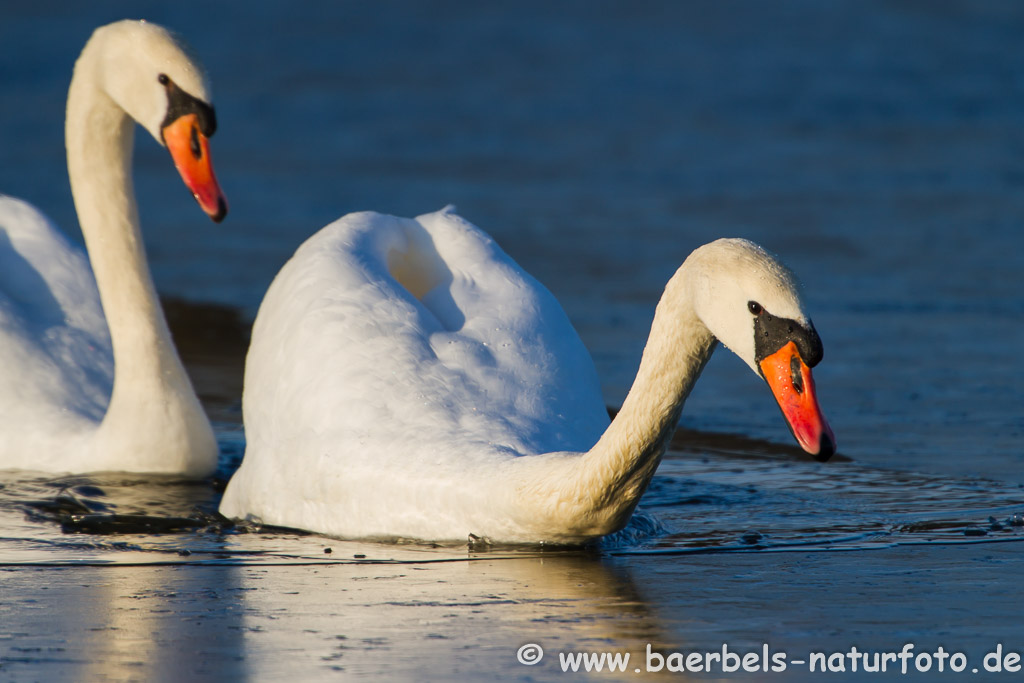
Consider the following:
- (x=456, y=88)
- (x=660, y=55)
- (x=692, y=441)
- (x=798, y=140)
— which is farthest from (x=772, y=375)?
(x=660, y=55)

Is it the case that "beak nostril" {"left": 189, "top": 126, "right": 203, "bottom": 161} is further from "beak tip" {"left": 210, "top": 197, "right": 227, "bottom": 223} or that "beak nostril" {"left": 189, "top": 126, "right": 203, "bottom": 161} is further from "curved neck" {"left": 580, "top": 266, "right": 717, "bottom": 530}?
"curved neck" {"left": 580, "top": 266, "right": 717, "bottom": 530}

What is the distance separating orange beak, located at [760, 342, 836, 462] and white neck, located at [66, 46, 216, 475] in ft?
11.0

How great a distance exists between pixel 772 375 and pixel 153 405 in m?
3.46

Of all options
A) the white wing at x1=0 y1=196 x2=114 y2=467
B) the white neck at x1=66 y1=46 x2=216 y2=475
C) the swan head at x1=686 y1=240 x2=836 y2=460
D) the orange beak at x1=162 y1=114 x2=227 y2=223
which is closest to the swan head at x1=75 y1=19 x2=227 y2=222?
the orange beak at x1=162 y1=114 x2=227 y2=223

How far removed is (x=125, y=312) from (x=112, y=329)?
99 millimetres

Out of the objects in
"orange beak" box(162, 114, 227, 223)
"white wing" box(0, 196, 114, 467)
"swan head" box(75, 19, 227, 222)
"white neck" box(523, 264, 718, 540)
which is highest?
"swan head" box(75, 19, 227, 222)

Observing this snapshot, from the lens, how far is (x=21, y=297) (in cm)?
820

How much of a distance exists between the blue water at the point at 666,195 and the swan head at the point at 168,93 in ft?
4.38

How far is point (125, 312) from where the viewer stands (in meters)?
7.81

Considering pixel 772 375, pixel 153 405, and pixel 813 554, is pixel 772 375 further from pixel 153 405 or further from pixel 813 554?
pixel 153 405

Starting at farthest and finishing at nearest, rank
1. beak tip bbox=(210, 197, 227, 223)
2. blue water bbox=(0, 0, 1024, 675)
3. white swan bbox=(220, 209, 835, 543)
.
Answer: beak tip bbox=(210, 197, 227, 223) → blue water bbox=(0, 0, 1024, 675) → white swan bbox=(220, 209, 835, 543)

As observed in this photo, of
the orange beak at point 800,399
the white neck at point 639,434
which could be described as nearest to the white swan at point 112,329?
the white neck at point 639,434

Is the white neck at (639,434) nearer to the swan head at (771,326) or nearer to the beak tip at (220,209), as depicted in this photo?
the swan head at (771,326)

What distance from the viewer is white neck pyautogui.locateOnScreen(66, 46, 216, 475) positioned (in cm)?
761
